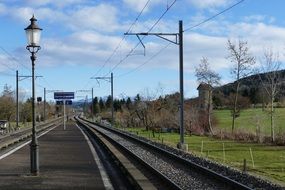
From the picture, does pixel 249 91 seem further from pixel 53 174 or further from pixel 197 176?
pixel 53 174

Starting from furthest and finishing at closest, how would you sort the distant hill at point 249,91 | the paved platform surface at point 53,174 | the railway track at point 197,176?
1. the distant hill at point 249,91
2. the paved platform surface at point 53,174
3. the railway track at point 197,176

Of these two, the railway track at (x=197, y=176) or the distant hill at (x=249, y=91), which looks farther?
the distant hill at (x=249, y=91)

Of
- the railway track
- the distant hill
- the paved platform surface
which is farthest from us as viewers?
the distant hill

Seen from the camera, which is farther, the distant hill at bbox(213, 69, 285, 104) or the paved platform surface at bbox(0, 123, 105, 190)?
the distant hill at bbox(213, 69, 285, 104)

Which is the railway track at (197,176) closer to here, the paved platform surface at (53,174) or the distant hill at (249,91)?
the paved platform surface at (53,174)

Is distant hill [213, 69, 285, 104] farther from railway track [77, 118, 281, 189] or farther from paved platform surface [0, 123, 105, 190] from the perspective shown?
railway track [77, 118, 281, 189]

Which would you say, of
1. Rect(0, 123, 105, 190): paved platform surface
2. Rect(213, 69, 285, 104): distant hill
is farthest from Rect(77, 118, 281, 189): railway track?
Rect(213, 69, 285, 104): distant hill

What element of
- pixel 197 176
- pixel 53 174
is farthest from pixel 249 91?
pixel 53 174

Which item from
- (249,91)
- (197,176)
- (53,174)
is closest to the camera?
(197,176)

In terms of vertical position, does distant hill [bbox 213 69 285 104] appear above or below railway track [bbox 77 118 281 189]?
above

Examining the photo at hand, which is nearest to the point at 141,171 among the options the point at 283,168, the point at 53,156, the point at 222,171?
the point at 222,171

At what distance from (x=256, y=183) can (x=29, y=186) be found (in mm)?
6201

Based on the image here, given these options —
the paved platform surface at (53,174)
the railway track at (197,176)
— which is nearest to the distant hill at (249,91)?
the paved platform surface at (53,174)

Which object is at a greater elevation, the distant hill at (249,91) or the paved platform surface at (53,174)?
the distant hill at (249,91)
